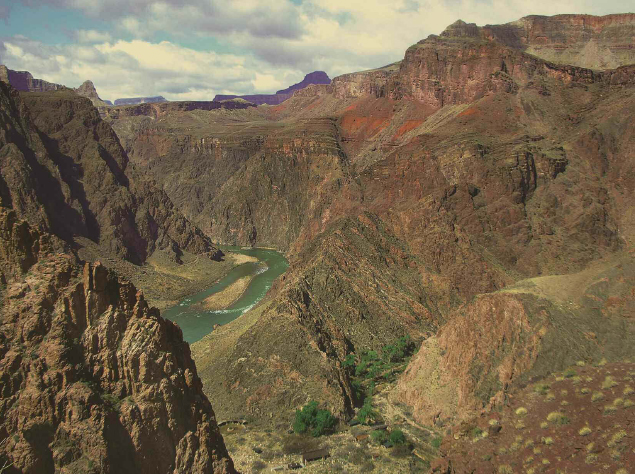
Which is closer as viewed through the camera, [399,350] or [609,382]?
[609,382]

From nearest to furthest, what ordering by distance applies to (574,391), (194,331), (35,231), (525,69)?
(35,231) → (574,391) → (194,331) → (525,69)

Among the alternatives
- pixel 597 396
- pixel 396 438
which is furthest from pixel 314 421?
pixel 597 396

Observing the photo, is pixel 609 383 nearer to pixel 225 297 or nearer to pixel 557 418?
pixel 557 418

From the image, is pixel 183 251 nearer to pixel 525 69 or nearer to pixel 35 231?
pixel 525 69

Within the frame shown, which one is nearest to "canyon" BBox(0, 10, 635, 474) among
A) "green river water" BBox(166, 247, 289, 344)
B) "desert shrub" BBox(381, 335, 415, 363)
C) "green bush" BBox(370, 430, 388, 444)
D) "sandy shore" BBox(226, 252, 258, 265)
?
"desert shrub" BBox(381, 335, 415, 363)

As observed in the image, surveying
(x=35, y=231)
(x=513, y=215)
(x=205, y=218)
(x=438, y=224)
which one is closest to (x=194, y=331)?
(x=438, y=224)

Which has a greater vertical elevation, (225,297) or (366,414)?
(366,414)

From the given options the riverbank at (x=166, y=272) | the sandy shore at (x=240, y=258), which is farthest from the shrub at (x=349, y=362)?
the sandy shore at (x=240, y=258)
